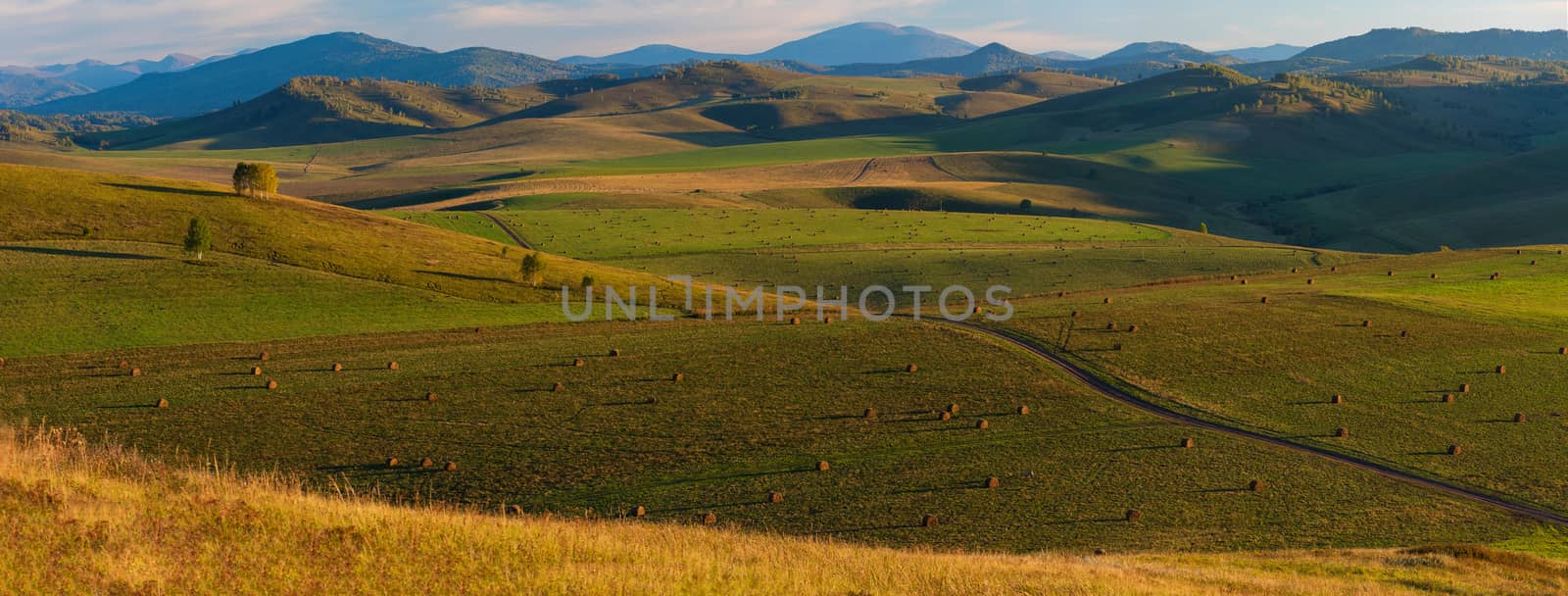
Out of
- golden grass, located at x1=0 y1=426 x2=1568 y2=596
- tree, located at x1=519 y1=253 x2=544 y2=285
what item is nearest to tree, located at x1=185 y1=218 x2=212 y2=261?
Result: tree, located at x1=519 y1=253 x2=544 y2=285

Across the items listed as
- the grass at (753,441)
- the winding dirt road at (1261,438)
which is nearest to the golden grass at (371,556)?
the grass at (753,441)

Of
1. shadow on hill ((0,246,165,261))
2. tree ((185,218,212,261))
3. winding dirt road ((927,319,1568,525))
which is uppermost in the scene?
tree ((185,218,212,261))

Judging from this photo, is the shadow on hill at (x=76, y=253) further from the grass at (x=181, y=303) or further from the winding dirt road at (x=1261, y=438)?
the winding dirt road at (x=1261, y=438)

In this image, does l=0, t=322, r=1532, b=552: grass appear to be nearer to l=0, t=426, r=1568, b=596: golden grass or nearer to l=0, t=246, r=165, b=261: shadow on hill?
l=0, t=426, r=1568, b=596: golden grass

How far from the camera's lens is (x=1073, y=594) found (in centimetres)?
2175

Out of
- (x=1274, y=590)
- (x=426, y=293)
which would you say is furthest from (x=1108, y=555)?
(x=426, y=293)

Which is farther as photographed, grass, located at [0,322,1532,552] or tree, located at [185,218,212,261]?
tree, located at [185,218,212,261]

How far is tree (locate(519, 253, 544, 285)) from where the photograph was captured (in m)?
82.7

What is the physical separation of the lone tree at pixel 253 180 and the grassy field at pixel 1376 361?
74527mm

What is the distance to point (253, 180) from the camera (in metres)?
92.9

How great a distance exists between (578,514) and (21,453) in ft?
59.4

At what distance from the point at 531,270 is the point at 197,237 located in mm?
25745

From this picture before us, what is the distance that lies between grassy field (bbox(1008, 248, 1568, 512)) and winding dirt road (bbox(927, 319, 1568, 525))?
840 mm

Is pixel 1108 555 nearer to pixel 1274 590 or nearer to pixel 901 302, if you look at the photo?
pixel 1274 590
